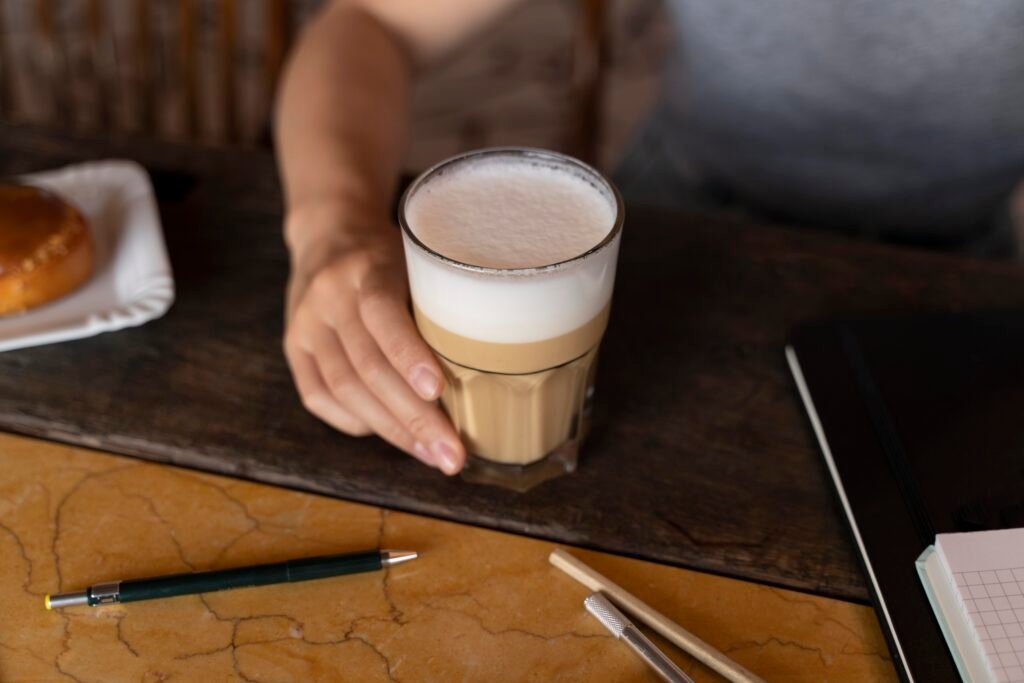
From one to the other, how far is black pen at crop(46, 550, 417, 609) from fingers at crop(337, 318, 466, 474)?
71 millimetres

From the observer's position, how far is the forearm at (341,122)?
2.37ft

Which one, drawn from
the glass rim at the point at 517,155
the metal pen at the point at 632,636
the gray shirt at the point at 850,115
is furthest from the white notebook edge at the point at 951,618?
the gray shirt at the point at 850,115

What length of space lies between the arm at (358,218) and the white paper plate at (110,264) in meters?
0.11

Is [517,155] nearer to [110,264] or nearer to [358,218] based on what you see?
[358,218]

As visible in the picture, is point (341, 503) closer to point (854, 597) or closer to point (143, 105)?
point (854, 597)

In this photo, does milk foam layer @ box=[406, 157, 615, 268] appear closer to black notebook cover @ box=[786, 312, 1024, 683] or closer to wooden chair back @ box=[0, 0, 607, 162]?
black notebook cover @ box=[786, 312, 1024, 683]

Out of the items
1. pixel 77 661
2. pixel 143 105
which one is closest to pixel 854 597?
pixel 77 661

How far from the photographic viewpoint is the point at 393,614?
1.66ft

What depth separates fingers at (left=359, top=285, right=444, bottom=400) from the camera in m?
0.55

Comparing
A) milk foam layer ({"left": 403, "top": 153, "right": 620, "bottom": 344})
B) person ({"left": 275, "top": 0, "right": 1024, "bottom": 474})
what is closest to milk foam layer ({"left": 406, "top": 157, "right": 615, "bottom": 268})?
milk foam layer ({"left": 403, "top": 153, "right": 620, "bottom": 344})

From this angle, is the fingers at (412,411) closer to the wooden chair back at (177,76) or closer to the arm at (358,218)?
the arm at (358,218)

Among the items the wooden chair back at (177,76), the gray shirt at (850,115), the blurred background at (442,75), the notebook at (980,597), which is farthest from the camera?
the blurred background at (442,75)

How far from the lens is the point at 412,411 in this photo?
0.57 meters

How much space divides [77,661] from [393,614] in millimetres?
174
